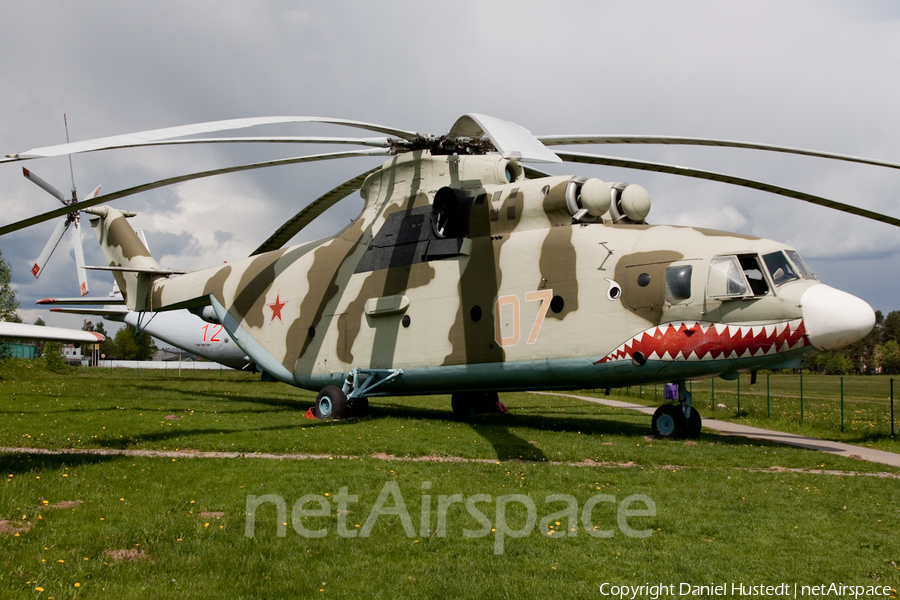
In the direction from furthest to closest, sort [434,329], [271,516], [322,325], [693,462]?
[322,325], [434,329], [693,462], [271,516]

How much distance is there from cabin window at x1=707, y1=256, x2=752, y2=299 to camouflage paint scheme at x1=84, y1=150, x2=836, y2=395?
0.45ft

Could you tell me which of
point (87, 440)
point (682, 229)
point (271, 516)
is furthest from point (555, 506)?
point (87, 440)

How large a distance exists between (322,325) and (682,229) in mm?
9252

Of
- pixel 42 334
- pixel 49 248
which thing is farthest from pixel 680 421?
pixel 49 248

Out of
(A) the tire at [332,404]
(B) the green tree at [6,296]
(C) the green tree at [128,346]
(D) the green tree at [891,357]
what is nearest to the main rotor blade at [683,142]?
(A) the tire at [332,404]

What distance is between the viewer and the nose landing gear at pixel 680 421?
43.9ft

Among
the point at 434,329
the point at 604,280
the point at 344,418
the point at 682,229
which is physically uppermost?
the point at 682,229

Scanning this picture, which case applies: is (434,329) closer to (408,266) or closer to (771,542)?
(408,266)

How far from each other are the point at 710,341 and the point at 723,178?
3.87 metres

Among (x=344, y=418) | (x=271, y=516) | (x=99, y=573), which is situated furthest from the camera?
(x=344, y=418)

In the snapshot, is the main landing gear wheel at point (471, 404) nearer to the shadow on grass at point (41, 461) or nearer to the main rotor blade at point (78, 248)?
the shadow on grass at point (41, 461)

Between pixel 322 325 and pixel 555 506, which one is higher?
pixel 322 325

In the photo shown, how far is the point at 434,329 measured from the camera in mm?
14773

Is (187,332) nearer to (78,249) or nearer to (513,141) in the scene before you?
(78,249)
